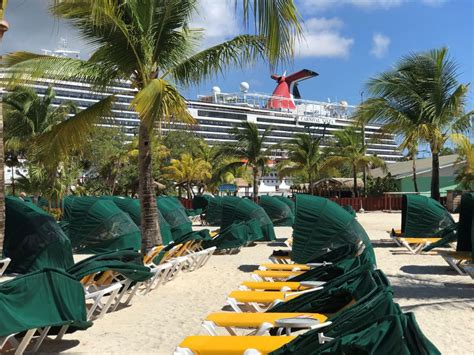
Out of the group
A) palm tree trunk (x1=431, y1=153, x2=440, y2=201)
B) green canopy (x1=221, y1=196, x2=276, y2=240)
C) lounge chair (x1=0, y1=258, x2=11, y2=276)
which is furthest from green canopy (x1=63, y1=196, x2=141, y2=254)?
palm tree trunk (x1=431, y1=153, x2=440, y2=201)

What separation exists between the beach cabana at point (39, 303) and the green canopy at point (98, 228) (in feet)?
22.4

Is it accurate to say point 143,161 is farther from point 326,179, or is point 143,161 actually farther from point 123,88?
point 326,179

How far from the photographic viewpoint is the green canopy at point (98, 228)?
38.5 ft

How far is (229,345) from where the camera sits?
13.0 ft

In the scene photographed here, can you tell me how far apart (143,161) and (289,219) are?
10.8 meters

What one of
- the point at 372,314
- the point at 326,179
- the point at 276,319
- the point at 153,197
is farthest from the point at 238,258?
the point at 326,179

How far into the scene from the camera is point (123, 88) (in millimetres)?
11188

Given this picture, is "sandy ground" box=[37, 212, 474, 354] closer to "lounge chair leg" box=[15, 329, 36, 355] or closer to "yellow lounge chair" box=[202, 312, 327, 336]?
"lounge chair leg" box=[15, 329, 36, 355]

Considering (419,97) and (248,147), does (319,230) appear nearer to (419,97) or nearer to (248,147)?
(419,97)

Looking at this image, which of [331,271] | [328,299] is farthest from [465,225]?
[328,299]

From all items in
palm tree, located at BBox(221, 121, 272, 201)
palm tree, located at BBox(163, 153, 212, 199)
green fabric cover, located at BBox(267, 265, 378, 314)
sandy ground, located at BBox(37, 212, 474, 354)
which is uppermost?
palm tree, located at BBox(221, 121, 272, 201)

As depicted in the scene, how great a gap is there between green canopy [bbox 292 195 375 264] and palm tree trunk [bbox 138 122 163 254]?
278cm

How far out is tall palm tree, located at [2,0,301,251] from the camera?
29.6ft

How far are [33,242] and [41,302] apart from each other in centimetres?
492
